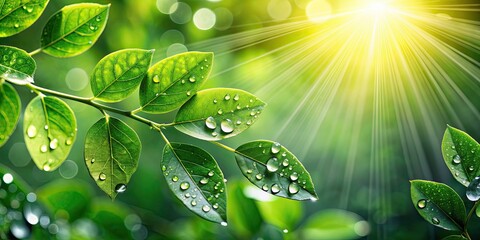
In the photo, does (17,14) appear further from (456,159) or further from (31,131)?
(456,159)

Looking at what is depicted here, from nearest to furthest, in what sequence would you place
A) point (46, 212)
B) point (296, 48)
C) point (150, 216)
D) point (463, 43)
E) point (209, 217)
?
point (209, 217) → point (46, 212) → point (150, 216) → point (463, 43) → point (296, 48)

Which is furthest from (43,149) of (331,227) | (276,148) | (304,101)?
(304,101)

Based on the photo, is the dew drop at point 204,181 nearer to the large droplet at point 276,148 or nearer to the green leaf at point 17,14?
the large droplet at point 276,148

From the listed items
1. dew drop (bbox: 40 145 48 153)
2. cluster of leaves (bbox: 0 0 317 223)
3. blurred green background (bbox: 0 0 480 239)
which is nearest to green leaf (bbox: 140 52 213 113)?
cluster of leaves (bbox: 0 0 317 223)

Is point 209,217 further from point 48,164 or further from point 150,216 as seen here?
point 150,216

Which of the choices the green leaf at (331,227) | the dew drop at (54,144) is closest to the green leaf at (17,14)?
the dew drop at (54,144)

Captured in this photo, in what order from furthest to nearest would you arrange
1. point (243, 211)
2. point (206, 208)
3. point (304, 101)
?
point (304, 101) < point (243, 211) < point (206, 208)

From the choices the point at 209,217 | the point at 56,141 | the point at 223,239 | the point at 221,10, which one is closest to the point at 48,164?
the point at 56,141

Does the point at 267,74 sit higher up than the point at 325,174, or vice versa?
the point at 267,74
